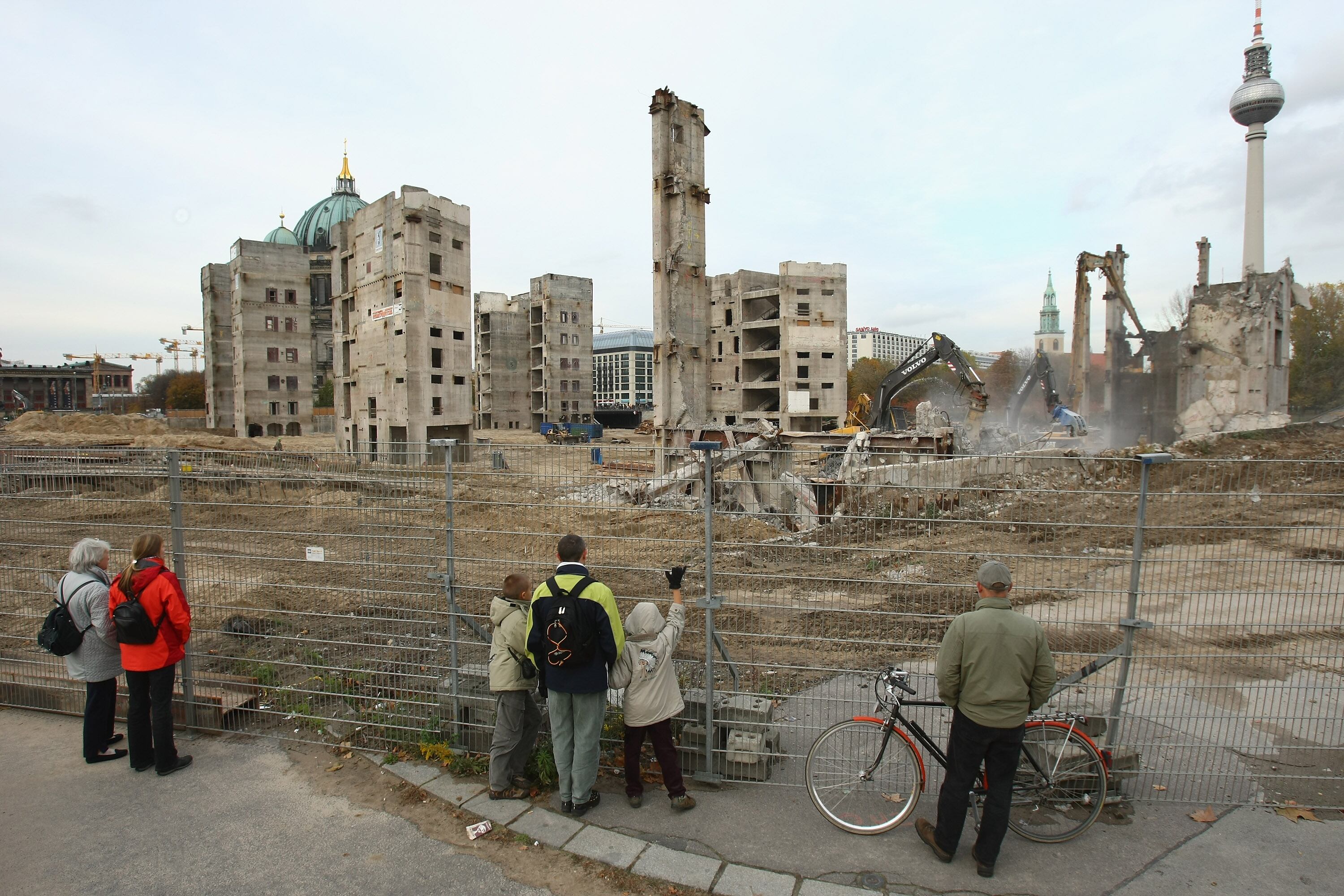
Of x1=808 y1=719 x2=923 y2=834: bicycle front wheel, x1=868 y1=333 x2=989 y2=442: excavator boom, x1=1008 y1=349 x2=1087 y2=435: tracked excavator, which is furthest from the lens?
x1=1008 y1=349 x2=1087 y2=435: tracked excavator

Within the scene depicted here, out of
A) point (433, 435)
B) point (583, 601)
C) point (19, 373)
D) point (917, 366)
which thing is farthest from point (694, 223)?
point (19, 373)

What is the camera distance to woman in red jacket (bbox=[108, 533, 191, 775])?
181 inches

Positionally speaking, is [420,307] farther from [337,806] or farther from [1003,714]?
[1003,714]

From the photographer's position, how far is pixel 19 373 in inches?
3684

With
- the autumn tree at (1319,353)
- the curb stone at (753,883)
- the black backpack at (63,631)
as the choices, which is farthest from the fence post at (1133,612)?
the autumn tree at (1319,353)

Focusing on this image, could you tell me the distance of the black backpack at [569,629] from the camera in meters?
3.87

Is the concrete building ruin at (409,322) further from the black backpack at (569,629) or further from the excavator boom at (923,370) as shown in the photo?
the black backpack at (569,629)

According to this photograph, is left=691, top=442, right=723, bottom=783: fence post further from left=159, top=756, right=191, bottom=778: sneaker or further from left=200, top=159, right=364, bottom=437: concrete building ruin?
left=200, top=159, right=364, bottom=437: concrete building ruin

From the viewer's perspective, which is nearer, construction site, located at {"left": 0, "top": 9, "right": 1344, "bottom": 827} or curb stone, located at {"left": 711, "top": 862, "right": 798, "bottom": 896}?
curb stone, located at {"left": 711, "top": 862, "right": 798, "bottom": 896}

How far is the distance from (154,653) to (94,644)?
0.60 meters

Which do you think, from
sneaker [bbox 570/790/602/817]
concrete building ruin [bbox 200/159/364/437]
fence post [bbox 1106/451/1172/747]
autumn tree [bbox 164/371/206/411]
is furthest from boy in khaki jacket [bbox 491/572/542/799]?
autumn tree [bbox 164/371/206/411]

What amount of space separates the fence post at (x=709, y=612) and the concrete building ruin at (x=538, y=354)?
5653cm

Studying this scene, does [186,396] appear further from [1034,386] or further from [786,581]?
[786,581]

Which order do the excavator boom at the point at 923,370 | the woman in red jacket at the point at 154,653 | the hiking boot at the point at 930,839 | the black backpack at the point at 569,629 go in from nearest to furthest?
the hiking boot at the point at 930,839
the black backpack at the point at 569,629
the woman in red jacket at the point at 154,653
the excavator boom at the point at 923,370
